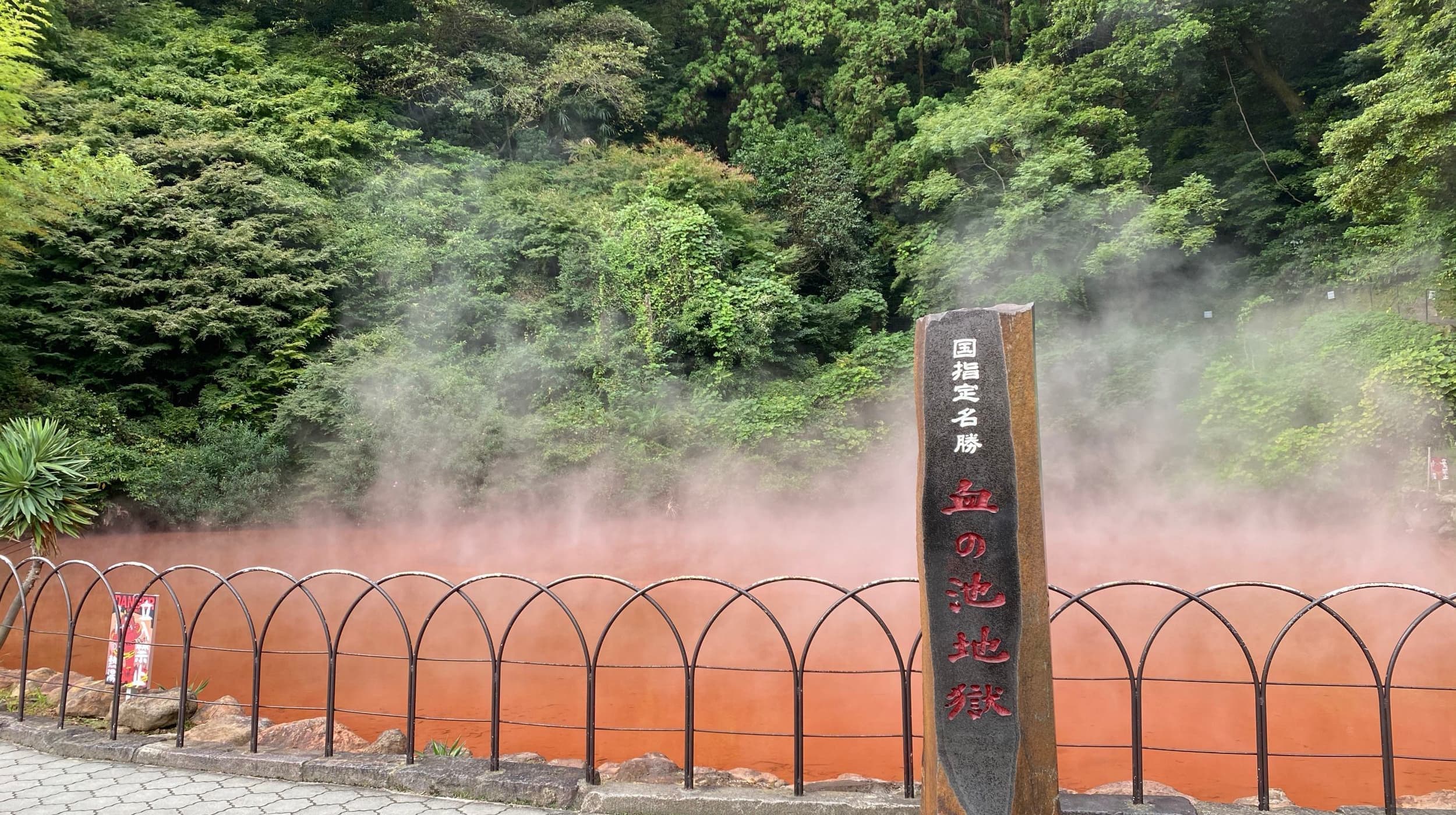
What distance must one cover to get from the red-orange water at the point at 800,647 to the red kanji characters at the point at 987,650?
144 cm

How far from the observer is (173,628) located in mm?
7992

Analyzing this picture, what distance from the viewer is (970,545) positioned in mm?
3035

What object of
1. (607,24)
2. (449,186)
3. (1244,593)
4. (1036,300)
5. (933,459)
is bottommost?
(1244,593)

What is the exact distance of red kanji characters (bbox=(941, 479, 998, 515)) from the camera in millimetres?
3021

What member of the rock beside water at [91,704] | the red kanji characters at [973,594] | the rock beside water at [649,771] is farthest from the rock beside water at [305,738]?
the red kanji characters at [973,594]

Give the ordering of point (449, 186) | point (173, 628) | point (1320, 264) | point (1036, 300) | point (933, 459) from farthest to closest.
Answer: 1. point (449, 186)
2. point (1036, 300)
3. point (1320, 264)
4. point (173, 628)
5. point (933, 459)

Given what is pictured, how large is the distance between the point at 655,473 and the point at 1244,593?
803 cm

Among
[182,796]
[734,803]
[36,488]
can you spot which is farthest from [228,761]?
[36,488]

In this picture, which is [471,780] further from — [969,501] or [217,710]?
[217,710]

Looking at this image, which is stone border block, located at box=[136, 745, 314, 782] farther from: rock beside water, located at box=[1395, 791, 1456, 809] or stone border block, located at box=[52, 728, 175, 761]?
Result: rock beside water, located at box=[1395, 791, 1456, 809]

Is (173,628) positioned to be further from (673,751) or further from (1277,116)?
(1277,116)

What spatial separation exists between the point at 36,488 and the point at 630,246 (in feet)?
32.9

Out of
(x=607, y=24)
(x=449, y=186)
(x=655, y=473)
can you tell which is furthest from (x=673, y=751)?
(x=607, y=24)

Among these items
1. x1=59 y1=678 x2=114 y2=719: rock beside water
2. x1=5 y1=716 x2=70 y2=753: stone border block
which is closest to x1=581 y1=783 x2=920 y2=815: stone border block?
x1=5 y1=716 x2=70 y2=753: stone border block
